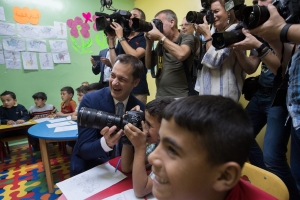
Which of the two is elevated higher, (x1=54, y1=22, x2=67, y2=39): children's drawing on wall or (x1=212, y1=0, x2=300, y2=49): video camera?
(x1=54, y1=22, x2=67, y2=39): children's drawing on wall

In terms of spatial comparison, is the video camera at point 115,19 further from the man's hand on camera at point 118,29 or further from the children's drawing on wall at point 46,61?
the children's drawing on wall at point 46,61

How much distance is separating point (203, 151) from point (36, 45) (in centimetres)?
333

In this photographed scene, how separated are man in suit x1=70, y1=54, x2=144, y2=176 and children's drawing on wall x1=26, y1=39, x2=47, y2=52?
2447 mm

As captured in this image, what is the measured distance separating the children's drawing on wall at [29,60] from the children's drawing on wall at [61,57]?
0.27 meters

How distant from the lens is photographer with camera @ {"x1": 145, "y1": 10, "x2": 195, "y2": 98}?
1.51 m

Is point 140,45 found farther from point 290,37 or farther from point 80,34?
point 80,34

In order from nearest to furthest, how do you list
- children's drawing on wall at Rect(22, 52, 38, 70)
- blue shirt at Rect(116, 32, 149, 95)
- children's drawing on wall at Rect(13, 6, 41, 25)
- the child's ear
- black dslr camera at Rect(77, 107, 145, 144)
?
the child's ear → black dslr camera at Rect(77, 107, 145, 144) → blue shirt at Rect(116, 32, 149, 95) → children's drawing on wall at Rect(13, 6, 41, 25) → children's drawing on wall at Rect(22, 52, 38, 70)

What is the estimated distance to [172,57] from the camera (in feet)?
5.41

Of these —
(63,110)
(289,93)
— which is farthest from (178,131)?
(63,110)

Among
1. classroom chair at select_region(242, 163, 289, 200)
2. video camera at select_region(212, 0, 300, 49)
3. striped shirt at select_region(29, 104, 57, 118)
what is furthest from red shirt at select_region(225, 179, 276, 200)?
striped shirt at select_region(29, 104, 57, 118)

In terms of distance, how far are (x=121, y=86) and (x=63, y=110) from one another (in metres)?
2.24

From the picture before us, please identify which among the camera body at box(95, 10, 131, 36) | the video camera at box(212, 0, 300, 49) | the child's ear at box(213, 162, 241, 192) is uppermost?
the camera body at box(95, 10, 131, 36)

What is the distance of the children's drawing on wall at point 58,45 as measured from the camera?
323 cm

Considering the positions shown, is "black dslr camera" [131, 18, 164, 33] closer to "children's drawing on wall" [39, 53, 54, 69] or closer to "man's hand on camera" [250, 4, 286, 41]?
"man's hand on camera" [250, 4, 286, 41]
